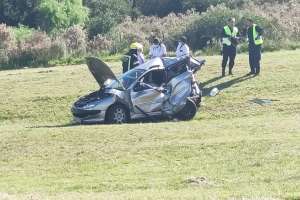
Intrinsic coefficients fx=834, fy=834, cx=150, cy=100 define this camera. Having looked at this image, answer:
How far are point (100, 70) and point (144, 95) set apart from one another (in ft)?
5.23

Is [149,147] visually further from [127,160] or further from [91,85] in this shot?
[91,85]

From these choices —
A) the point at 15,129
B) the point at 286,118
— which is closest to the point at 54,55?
the point at 15,129

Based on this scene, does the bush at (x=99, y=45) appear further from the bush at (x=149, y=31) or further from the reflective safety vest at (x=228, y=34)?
the reflective safety vest at (x=228, y=34)

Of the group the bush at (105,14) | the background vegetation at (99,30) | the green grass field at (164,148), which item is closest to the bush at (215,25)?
the background vegetation at (99,30)

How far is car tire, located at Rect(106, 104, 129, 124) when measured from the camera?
2242 cm

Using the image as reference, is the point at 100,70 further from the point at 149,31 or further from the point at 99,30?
the point at 99,30

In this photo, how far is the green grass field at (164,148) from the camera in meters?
14.2

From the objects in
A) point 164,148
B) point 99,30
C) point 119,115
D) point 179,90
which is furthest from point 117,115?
point 99,30

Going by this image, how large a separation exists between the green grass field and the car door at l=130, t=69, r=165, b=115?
0.75 meters

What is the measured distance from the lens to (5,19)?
1932 inches

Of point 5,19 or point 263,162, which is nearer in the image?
point 263,162

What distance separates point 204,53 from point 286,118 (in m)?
13.2

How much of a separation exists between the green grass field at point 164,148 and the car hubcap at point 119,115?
927 mm

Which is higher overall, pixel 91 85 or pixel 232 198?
pixel 232 198
